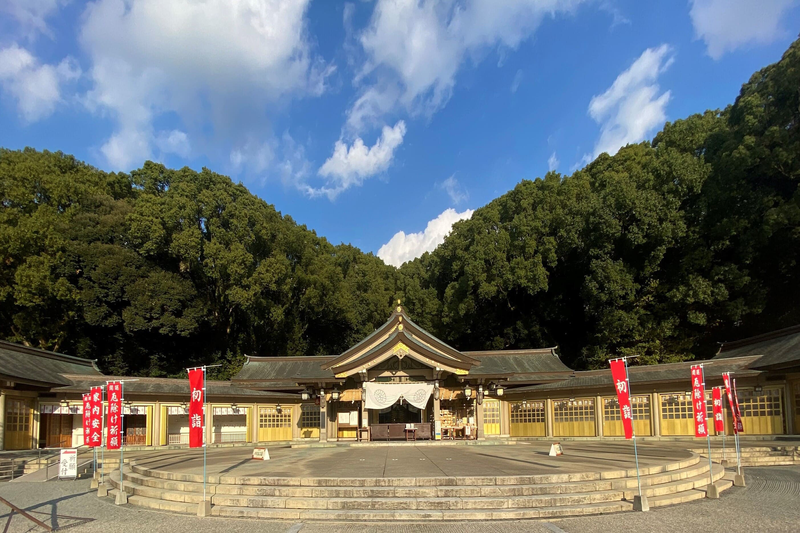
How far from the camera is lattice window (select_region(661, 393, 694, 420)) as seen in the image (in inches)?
726

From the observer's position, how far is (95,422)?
526 inches

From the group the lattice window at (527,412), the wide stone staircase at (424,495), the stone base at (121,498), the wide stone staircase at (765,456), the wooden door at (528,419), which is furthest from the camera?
the lattice window at (527,412)

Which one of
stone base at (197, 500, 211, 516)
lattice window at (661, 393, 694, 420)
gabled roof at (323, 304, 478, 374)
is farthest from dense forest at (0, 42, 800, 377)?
stone base at (197, 500, 211, 516)

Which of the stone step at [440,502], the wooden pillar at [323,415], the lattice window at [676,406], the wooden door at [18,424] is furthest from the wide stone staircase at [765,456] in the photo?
the wooden door at [18,424]

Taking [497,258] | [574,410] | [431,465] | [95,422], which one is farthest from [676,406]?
[95,422]

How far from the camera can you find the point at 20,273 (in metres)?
24.7

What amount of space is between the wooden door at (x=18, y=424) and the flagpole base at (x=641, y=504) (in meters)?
19.3

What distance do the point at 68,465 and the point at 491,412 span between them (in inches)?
614

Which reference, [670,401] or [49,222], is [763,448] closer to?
[670,401]

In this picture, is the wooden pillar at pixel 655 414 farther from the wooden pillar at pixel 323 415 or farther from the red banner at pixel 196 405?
the red banner at pixel 196 405

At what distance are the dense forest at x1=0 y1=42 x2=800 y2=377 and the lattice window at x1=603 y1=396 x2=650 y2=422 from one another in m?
5.83

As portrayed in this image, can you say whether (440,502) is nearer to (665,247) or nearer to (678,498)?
(678,498)

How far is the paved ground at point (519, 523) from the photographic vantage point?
7.24 m

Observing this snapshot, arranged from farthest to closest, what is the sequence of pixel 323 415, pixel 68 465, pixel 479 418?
pixel 323 415
pixel 479 418
pixel 68 465
